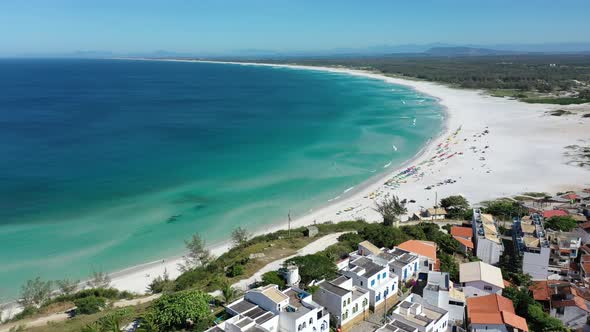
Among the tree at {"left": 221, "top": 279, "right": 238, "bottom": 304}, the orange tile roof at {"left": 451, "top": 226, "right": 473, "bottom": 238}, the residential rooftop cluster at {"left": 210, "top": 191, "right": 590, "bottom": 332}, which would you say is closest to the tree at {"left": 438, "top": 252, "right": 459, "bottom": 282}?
the residential rooftop cluster at {"left": 210, "top": 191, "right": 590, "bottom": 332}

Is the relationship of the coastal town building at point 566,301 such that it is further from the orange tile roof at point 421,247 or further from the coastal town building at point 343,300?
the coastal town building at point 343,300

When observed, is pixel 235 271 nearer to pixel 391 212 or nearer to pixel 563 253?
pixel 391 212

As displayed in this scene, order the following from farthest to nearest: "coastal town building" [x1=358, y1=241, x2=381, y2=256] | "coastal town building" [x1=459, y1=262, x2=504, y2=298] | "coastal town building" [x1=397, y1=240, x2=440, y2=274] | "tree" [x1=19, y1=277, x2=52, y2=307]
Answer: "coastal town building" [x1=358, y1=241, x2=381, y2=256], "tree" [x1=19, y1=277, x2=52, y2=307], "coastal town building" [x1=397, y1=240, x2=440, y2=274], "coastal town building" [x1=459, y1=262, x2=504, y2=298]

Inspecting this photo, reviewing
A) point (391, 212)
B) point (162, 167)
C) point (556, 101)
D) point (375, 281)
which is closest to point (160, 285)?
point (375, 281)

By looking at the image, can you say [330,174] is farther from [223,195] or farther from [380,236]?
[380,236]

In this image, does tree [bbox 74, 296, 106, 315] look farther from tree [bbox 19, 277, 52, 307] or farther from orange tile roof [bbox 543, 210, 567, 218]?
orange tile roof [bbox 543, 210, 567, 218]

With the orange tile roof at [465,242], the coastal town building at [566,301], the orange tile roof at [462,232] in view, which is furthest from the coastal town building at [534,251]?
the orange tile roof at [462,232]

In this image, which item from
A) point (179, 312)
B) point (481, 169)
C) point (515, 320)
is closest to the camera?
point (179, 312)
